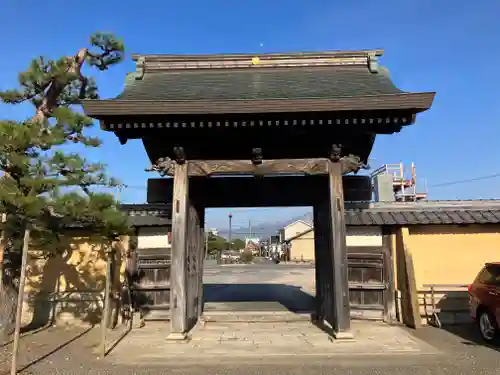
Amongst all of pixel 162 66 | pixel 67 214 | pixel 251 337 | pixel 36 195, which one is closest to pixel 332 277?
pixel 251 337

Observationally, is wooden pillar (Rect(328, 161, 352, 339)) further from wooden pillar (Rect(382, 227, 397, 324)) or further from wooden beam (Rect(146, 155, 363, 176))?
wooden pillar (Rect(382, 227, 397, 324))

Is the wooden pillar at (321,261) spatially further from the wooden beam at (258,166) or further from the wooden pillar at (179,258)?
the wooden pillar at (179,258)

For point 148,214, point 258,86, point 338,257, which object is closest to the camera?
point 338,257

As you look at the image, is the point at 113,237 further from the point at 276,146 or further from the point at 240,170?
the point at 276,146

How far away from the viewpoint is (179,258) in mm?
7359

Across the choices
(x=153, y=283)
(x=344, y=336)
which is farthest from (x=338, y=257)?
(x=153, y=283)

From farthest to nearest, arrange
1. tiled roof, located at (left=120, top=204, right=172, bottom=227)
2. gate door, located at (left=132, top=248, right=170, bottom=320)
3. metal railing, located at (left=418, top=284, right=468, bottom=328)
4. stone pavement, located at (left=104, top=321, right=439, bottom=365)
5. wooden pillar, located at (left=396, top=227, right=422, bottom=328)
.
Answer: tiled roof, located at (left=120, top=204, right=172, bottom=227) → gate door, located at (left=132, top=248, right=170, bottom=320) → metal railing, located at (left=418, top=284, right=468, bottom=328) → wooden pillar, located at (left=396, top=227, right=422, bottom=328) → stone pavement, located at (left=104, top=321, right=439, bottom=365)

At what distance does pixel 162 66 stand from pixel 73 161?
416cm

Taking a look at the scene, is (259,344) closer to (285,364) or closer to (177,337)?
(285,364)

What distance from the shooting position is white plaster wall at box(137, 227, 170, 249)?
9672mm

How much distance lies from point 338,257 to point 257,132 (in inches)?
124

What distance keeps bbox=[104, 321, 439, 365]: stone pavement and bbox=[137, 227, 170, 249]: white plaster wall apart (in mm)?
2119

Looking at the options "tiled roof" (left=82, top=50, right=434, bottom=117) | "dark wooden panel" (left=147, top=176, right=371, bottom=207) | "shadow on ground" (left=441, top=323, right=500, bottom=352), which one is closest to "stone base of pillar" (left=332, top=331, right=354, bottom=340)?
"shadow on ground" (left=441, top=323, right=500, bottom=352)

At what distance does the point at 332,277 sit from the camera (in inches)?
300
